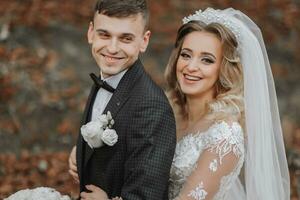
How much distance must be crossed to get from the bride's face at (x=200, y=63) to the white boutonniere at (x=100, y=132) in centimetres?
81

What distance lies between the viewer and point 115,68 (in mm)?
3445

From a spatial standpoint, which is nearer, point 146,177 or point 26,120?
point 146,177

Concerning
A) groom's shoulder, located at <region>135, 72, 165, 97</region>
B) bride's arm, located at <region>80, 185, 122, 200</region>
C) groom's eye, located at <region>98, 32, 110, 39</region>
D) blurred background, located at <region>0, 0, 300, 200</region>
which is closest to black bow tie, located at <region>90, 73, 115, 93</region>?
groom's shoulder, located at <region>135, 72, 165, 97</region>

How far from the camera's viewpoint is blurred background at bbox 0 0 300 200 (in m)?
7.09

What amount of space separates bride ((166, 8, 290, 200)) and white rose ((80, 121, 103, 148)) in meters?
0.69

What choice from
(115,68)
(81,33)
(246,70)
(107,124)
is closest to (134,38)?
(115,68)

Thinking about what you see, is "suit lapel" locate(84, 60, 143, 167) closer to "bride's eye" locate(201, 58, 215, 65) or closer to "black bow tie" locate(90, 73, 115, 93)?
"black bow tie" locate(90, 73, 115, 93)

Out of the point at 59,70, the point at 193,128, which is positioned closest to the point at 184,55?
the point at 193,128

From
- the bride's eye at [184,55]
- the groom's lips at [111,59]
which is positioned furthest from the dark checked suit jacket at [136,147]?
the bride's eye at [184,55]

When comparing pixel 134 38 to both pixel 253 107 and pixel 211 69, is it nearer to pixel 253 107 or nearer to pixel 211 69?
pixel 211 69

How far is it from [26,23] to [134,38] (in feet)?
16.3

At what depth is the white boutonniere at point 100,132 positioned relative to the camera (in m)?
3.29

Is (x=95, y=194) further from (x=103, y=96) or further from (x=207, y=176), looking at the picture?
(x=207, y=176)

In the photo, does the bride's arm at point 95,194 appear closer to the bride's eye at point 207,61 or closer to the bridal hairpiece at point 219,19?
the bride's eye at point 207,61
